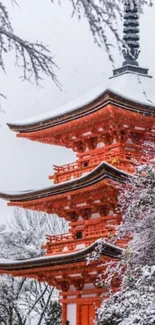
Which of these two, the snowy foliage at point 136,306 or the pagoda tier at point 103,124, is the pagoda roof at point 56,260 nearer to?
the pagoda tier at point 103,124

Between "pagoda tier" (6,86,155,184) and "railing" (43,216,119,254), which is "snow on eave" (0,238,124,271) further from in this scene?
"pagoda tier" (6,86,155,184)

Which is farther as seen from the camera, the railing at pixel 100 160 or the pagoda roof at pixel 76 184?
the railing at pixel 100 160

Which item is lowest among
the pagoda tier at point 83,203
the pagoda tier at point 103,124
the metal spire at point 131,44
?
the pagoda tier at point 83,203

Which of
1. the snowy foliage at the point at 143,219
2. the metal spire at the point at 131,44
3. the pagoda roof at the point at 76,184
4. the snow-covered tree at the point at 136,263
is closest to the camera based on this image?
the snow-covered tree at the point at 136,263

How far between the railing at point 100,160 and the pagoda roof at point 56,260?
8.23 ft

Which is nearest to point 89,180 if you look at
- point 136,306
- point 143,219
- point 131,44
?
point 143,219

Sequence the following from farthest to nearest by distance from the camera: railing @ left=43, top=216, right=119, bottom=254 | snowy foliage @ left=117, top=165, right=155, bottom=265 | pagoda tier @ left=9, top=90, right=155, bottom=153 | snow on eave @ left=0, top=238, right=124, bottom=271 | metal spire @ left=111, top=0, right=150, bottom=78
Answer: metal spire @ left=111, top=0, right=150, bottom=78, railing @ left=43, top=216, right=119, bottom=254, pagoda tier @ left=9, top=90, right=155, bottom=153, snow on eave @ left=0, top=238, right=124, bottom=271, snowy foliage @ left=117, top=165, right=155, bottom=265

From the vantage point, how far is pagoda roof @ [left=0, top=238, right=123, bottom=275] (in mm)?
18562

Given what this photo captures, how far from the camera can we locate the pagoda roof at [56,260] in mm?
18562

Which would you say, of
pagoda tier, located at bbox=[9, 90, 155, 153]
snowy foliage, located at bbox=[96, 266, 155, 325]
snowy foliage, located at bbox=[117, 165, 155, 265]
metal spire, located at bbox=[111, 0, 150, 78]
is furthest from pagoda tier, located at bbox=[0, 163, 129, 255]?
snowy foliage, located at bbox=[96, 266, 155, 325]

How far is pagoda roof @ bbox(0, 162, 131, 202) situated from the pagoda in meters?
0.01

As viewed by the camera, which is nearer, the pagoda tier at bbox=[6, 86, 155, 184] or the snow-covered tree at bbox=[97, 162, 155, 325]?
the snow-covered tree at bbox=[97, 162, 155, 325]

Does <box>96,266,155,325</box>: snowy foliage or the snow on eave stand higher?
the snow on eave

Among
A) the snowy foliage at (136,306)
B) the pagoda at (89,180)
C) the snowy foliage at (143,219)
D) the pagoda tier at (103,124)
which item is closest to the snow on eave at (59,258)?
the pagoda at (89,180)
